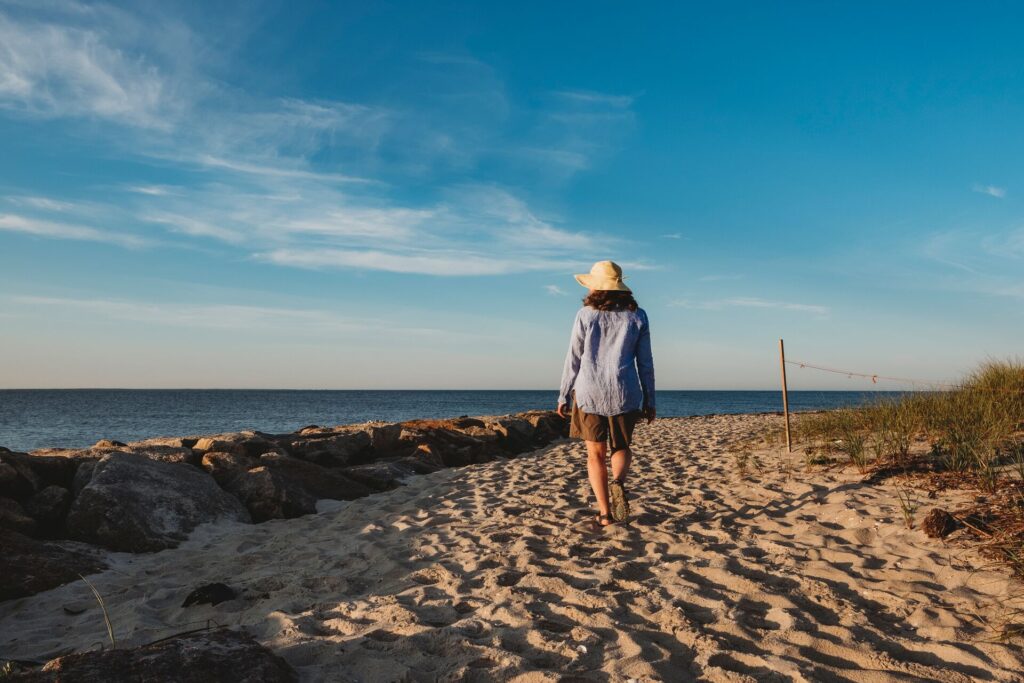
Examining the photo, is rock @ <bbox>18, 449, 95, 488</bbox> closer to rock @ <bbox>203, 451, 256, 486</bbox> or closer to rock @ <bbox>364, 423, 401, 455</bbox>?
rock @ <bbox>203, 451, 256, 486</bbox>

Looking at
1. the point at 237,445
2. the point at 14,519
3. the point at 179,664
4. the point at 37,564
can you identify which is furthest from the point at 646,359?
the point at 237,445

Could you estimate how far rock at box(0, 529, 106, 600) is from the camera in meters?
4.17

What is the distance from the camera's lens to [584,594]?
352 cm

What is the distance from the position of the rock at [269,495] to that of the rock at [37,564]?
1562 mm

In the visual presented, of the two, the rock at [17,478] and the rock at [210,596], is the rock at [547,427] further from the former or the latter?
the rock at [210,596]

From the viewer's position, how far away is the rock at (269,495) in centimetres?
618

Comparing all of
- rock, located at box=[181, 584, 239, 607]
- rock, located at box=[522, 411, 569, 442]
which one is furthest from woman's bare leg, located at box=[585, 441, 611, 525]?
rock, located at box=[522, 411, 569, 442]

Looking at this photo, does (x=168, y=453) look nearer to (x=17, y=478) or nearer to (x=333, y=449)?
(x=17, y=478)

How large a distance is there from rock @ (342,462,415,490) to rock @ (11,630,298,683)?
4875mm

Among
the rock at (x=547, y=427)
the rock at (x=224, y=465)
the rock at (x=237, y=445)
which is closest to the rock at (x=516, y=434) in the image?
the rock at (x=547, y=427)

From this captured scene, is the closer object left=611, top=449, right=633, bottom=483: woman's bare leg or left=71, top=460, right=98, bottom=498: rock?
left=611, top=449, right=633, bottom=483: woman's bare leg

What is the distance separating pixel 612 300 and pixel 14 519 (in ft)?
16.8

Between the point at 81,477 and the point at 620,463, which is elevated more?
the point at 620,463

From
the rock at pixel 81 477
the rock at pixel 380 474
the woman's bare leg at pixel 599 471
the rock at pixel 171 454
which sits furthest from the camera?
the rock at pixel 380 474
